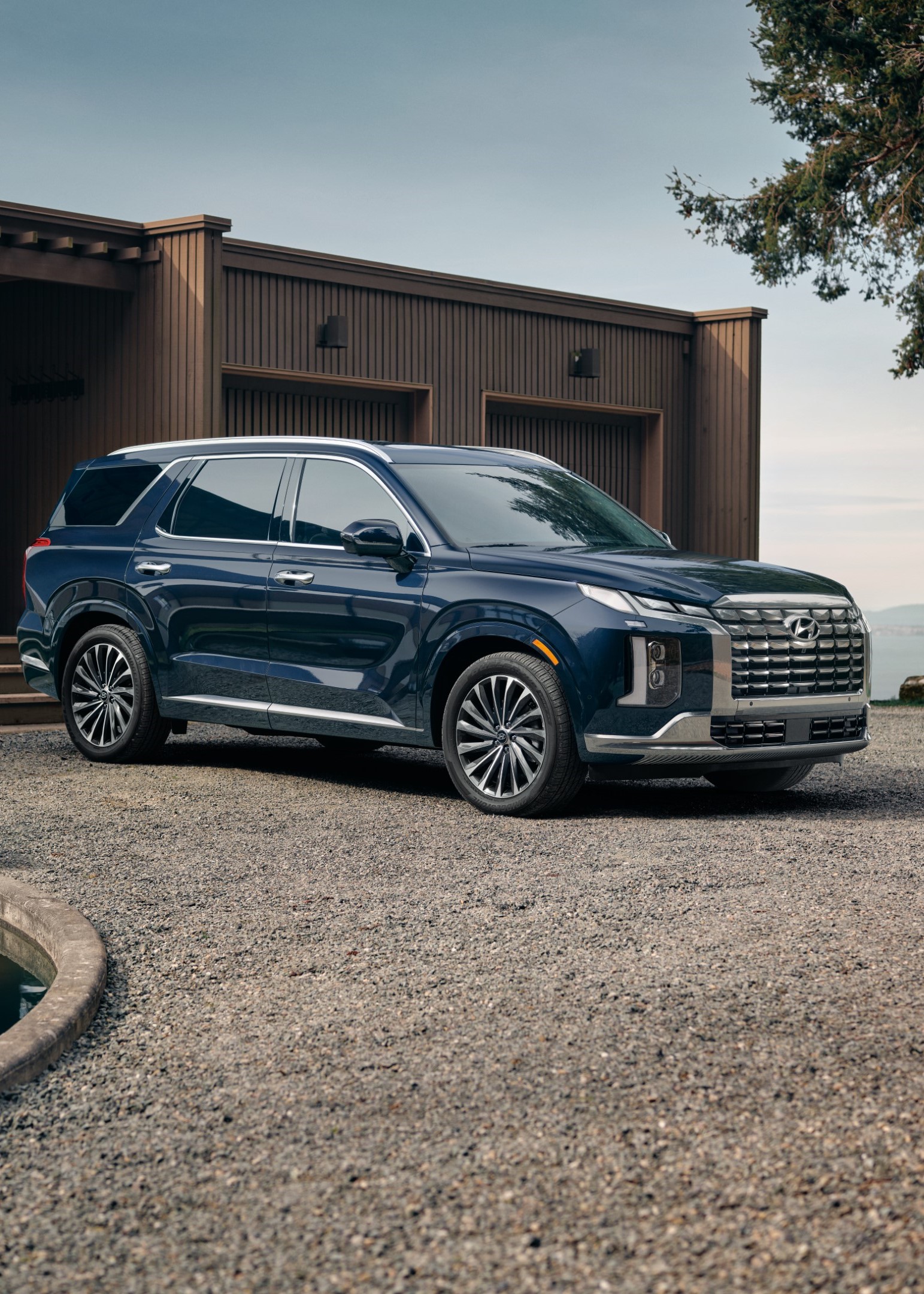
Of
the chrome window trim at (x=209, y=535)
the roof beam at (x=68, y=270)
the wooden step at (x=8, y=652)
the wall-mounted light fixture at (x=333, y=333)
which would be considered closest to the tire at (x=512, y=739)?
the chrome window trim at (x=209, y=535)

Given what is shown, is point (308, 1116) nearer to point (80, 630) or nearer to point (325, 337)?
point (80, 630)

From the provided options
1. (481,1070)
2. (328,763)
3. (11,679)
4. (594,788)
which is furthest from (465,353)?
(481,1070)

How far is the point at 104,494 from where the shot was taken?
993 cm

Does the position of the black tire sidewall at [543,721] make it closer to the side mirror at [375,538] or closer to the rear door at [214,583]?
the side mirror at [375,538]

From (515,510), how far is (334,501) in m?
1.01

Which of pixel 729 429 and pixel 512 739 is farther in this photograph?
pixel 729 429

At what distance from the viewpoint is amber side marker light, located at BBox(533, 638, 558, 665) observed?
24.4 feet

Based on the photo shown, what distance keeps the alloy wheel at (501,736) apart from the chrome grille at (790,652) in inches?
38.6

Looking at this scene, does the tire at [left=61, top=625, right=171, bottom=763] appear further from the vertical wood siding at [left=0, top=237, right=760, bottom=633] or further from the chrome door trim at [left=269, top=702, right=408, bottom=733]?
the vertical wood siding at [left=0, top=237, right=760, bottom=633]

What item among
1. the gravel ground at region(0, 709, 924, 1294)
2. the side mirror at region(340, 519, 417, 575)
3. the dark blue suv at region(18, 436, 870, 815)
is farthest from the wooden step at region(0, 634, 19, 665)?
the gravel ground at region(0, 709, 924, 1294)

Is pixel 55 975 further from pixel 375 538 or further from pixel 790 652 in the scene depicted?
pixel 790 652

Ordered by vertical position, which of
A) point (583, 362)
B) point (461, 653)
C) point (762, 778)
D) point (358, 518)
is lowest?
point (762, 778)

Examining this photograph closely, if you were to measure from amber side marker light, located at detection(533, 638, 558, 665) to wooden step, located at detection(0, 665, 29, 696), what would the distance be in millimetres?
6297

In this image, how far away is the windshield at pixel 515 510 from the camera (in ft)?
27.3
